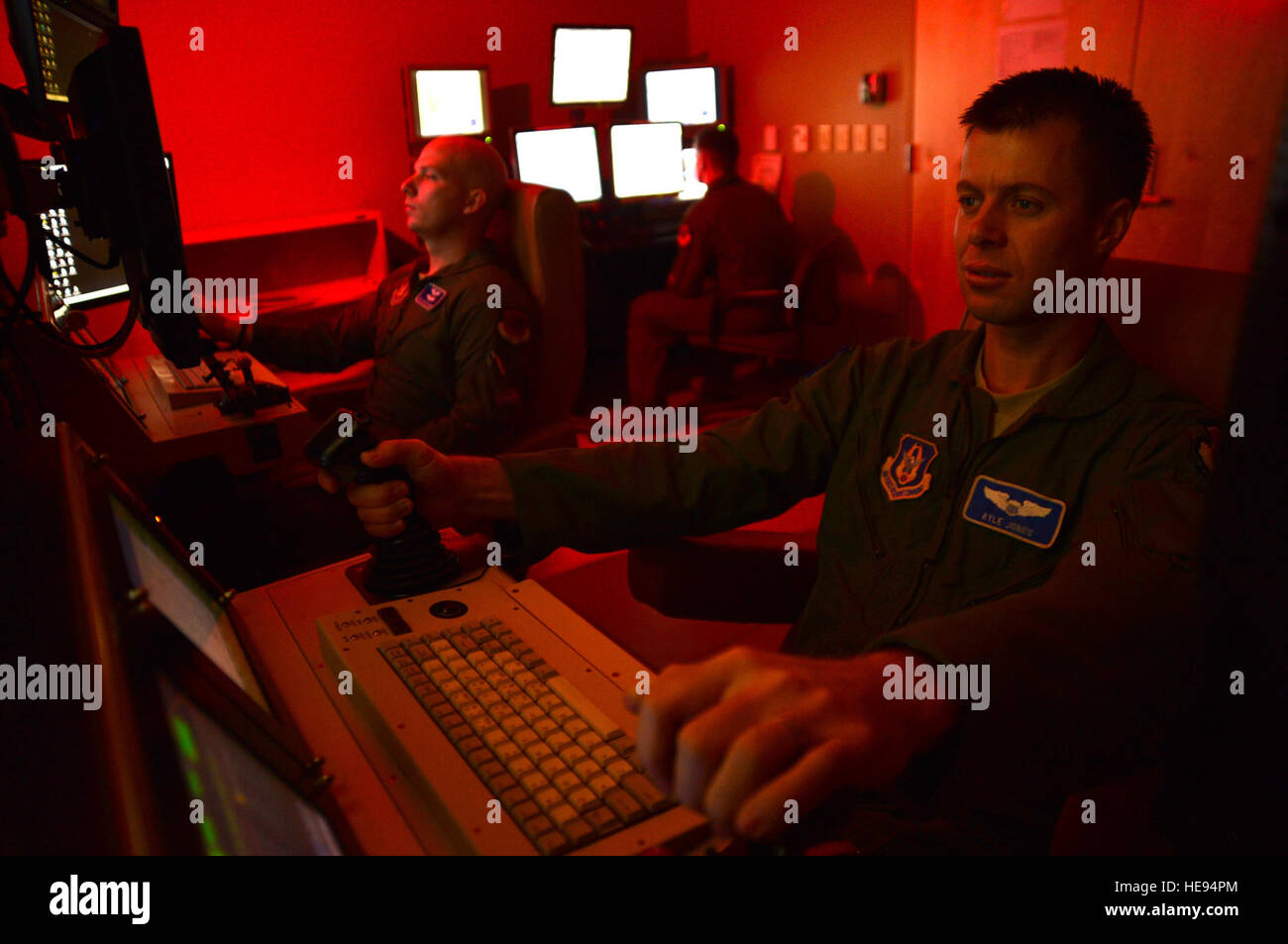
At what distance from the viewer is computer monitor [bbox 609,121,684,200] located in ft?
14.4

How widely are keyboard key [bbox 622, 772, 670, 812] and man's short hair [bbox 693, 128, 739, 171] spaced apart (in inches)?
147

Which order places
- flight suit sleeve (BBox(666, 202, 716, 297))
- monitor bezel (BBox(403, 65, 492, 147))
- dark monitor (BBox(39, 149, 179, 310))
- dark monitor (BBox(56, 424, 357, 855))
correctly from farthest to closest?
1. flight suit sleeve (BBox(666, 202, 716, 297))
2. monitor bezel (BBox(403, 65, 492, 147))
3. dark monitor (BBox(39, 149, 179, 310))
4. dark monitor (BBox(56, 424, 357, 855))

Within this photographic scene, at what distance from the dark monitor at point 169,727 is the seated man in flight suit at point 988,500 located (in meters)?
0.30

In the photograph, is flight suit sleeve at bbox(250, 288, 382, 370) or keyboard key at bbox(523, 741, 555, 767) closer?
keyboard key at bbox(523, 741, 555, 767)

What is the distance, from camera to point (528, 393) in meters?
2.18

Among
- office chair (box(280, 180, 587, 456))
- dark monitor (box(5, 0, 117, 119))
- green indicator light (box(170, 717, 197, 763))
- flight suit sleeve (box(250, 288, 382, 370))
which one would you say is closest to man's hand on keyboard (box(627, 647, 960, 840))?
green indicator light (box(170, 717, 197, 763))

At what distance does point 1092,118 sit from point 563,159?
342 centimetres

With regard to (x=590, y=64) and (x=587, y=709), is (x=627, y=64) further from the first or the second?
(x=587, y=709)

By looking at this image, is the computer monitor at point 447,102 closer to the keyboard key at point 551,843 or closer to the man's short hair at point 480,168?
the man's short hair at point 480,168

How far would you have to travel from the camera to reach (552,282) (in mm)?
2193

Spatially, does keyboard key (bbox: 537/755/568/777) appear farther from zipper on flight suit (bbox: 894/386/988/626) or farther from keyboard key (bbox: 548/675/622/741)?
zipper on flight suit (bbox: 894/386/988/626)
